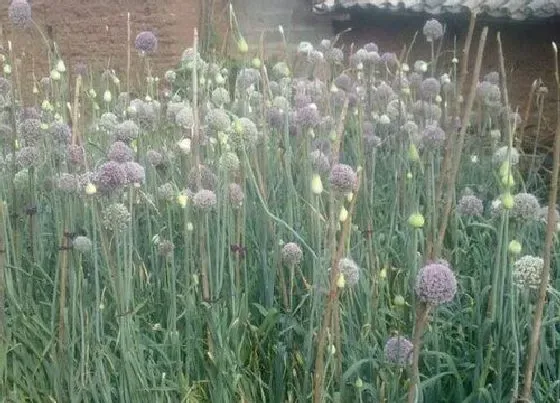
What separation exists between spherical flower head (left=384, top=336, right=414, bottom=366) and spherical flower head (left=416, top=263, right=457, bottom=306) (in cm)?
25

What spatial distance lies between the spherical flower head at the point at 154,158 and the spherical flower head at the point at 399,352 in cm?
97

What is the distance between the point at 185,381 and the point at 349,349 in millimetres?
343

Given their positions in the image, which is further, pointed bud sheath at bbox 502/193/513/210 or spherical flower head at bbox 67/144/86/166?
spherical flower head at bbox 67/144/86/166

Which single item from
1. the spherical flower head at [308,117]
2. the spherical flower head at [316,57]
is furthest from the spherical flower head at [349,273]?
the spherical flower head at [316,57]

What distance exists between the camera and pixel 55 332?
2.05m

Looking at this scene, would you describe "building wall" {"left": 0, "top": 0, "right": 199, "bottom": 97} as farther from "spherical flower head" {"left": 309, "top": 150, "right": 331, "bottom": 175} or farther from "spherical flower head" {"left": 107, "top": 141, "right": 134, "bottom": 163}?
"spherical flower head" {"left": 107, "top": 141, "right": 134, "bottom": 163}

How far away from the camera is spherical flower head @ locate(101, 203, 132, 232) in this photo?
5.86 ft

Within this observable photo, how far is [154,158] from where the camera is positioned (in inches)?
93.4

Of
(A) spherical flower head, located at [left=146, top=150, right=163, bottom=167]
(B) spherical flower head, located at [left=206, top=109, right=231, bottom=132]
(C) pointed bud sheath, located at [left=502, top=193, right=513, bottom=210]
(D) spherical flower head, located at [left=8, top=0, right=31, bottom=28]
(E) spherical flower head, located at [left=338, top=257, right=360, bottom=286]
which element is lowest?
(E) spherical flower head, located at [left=338, top=257, right=360, bottom=286]

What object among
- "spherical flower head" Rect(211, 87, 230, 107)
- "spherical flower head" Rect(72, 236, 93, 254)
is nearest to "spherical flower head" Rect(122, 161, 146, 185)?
"spherical flower head" Rect(72, 236, 93, 254)

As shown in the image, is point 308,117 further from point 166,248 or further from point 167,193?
point 166,248

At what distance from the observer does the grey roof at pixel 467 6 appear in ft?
15.9

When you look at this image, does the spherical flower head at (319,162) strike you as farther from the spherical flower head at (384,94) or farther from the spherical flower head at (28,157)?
the spherical flower head at (384,94)

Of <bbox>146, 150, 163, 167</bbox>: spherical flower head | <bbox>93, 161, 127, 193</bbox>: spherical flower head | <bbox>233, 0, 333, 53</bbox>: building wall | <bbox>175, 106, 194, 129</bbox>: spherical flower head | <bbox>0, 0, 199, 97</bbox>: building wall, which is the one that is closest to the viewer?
<bbox>93, 161, 127, 193</bbox>: spherical flower head
